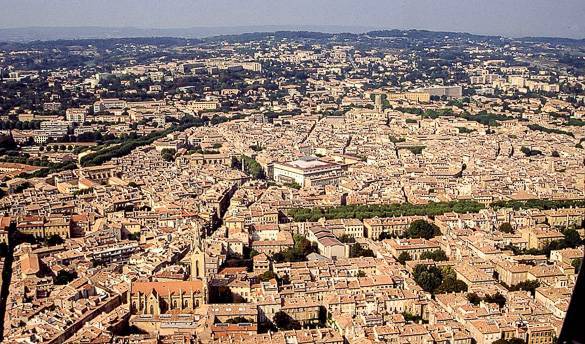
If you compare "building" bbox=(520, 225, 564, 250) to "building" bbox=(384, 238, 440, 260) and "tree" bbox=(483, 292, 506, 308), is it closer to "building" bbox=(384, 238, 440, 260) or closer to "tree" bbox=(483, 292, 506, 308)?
"building" bbox=(384, 238, 440, 260)

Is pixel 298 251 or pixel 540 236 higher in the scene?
pixel 540 236

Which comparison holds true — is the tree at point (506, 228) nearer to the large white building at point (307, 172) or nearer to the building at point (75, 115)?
the large white building at point (307, 172)

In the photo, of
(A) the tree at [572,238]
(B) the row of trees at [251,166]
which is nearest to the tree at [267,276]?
(A) the tree at [572,238]

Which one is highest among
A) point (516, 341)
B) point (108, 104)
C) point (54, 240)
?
point (516, 341)

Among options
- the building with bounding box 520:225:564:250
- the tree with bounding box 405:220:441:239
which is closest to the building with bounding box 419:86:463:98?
the tree with bounding box 405:220:441:239

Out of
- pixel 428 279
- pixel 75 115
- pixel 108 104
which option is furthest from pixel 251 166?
pixel 108 104

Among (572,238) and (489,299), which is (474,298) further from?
(572,238)
